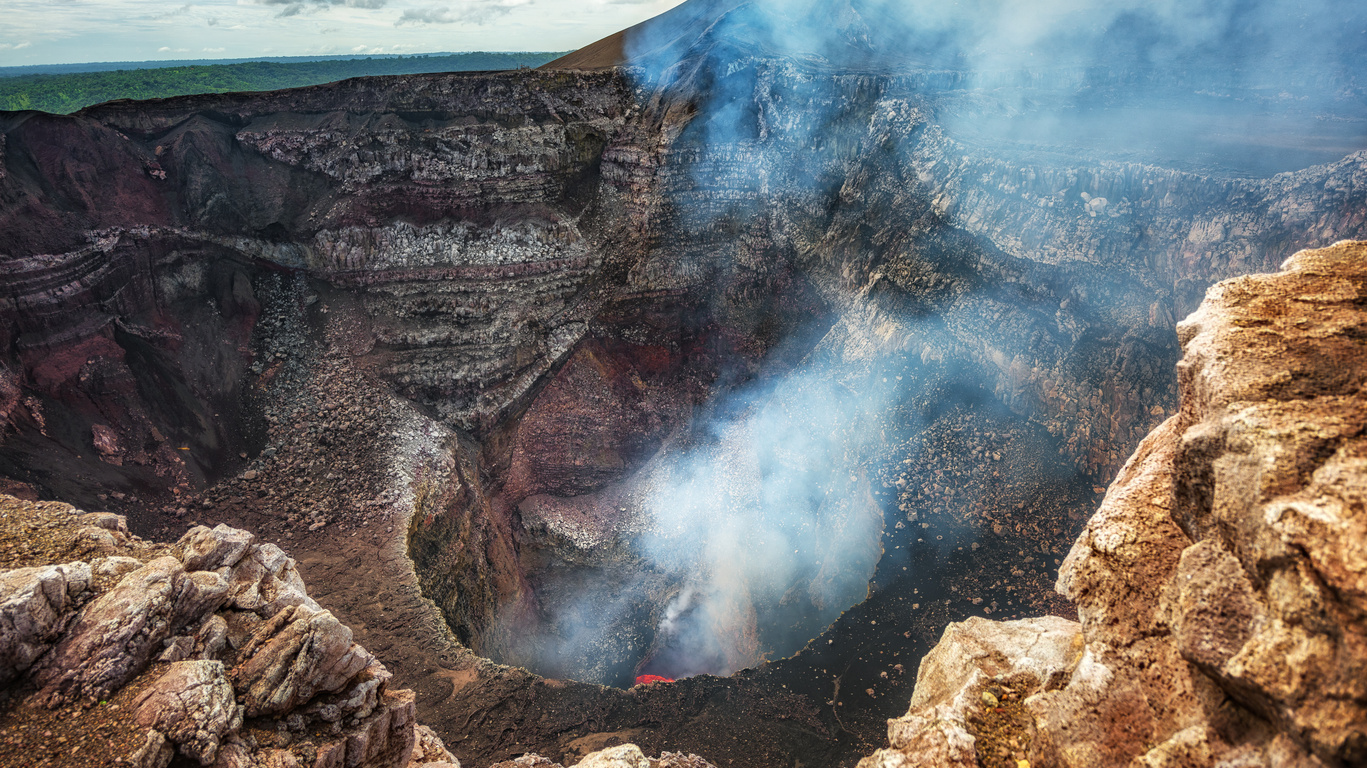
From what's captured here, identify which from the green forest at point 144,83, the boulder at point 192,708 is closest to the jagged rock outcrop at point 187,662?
the boulder at point 192,708

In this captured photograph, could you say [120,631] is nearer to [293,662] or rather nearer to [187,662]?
[187,662]

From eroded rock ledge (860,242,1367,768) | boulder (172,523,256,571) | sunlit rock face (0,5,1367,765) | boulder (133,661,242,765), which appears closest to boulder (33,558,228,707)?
boulder (133,661,242,765)

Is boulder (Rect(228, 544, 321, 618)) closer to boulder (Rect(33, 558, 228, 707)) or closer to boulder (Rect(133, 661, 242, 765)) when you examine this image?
boulder (Rect(33, 558, 228, 707))

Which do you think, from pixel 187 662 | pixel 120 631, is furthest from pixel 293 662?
pixel 120 631

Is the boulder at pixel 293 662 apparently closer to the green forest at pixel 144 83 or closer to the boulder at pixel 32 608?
the boulder at pixel 32 608

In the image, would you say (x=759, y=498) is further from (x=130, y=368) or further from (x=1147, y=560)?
(x=130, y=368)

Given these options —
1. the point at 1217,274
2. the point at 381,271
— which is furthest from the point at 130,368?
the point at 1217,274
